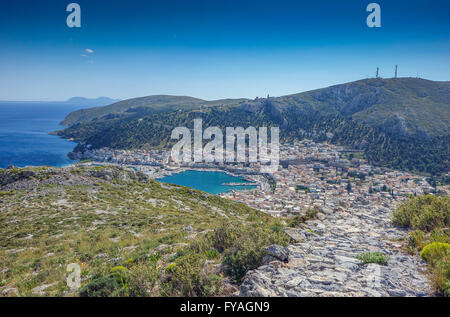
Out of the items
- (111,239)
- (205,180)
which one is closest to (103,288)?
(111,239)

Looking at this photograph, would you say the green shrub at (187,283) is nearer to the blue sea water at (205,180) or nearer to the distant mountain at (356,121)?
the blue sea water at (205,180)

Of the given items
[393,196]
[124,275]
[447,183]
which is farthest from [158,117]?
[124,275]

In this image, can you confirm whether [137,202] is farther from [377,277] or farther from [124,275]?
[377,277]

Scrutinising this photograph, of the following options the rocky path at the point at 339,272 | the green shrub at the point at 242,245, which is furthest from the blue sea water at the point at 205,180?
the rocky path at the point at 339,272

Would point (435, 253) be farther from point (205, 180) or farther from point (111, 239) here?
point (205, 180)

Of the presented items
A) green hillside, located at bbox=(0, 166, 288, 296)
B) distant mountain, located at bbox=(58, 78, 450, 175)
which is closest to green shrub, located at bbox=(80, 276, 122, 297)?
green hillside, located at bbox=(0, 166, 288, 296)

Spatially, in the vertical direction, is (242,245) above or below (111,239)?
above

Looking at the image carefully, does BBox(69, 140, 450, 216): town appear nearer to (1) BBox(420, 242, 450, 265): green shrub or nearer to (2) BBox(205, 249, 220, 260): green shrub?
(2) BBox(205, 249, 220, 260): green shrub
